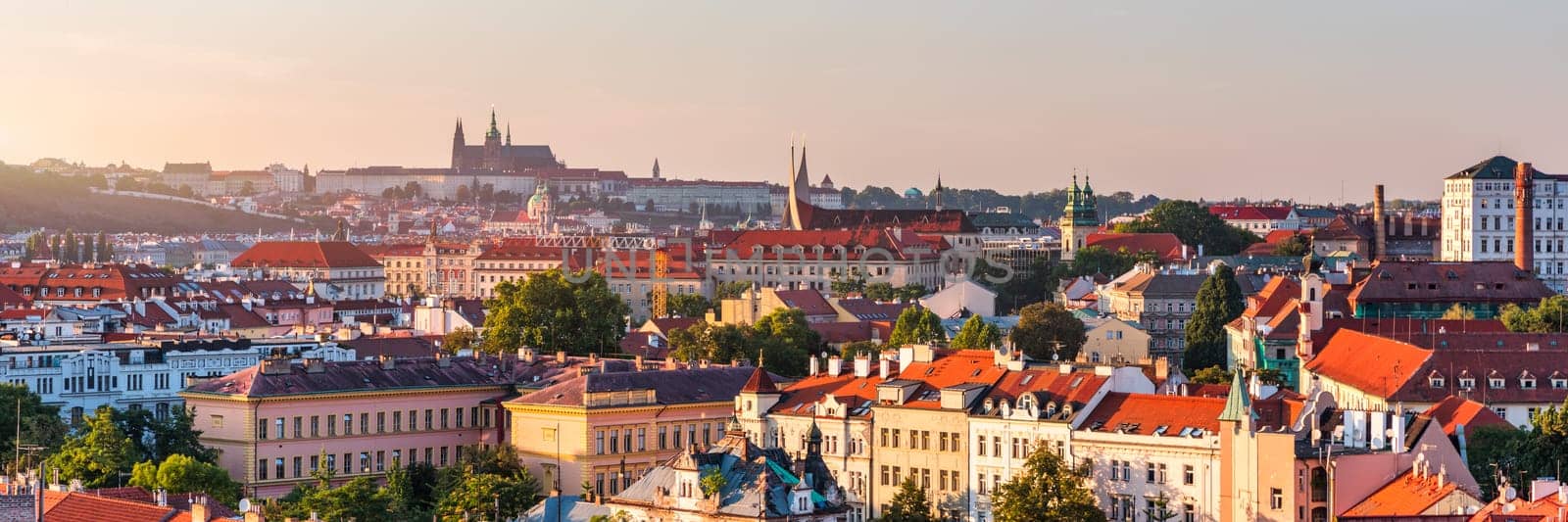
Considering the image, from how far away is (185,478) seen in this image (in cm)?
5272

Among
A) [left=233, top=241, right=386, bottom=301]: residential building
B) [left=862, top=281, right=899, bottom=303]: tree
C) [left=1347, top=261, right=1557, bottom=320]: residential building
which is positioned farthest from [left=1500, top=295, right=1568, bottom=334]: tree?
[left=233, top=241, right=386, bottom=301]: residential building

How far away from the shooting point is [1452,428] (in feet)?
170

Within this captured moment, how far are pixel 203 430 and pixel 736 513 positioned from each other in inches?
793

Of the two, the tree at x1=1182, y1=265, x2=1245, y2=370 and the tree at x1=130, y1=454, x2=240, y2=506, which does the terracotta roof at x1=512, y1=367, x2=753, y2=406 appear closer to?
the tree at x1=130, y1=454, x2=240, y2=506

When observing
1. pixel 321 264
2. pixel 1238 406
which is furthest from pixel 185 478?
pixel 321 264

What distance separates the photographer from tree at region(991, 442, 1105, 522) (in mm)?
48312

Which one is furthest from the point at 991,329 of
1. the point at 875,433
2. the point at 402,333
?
the point at 875,433

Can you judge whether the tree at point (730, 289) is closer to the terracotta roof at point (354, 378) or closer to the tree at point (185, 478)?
the terracotta roof at point (354, 378)

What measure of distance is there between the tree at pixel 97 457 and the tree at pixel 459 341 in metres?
22.4

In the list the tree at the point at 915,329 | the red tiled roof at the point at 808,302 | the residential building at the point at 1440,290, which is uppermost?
the residential building at the point at 1440,290

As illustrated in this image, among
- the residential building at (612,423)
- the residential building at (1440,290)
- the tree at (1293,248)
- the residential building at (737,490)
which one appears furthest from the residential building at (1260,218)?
the residential building at (737,490)

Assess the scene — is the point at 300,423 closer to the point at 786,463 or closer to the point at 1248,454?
the point at 786,463

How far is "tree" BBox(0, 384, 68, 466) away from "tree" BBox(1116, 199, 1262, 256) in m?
97.5

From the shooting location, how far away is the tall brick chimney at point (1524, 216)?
11010 cm
